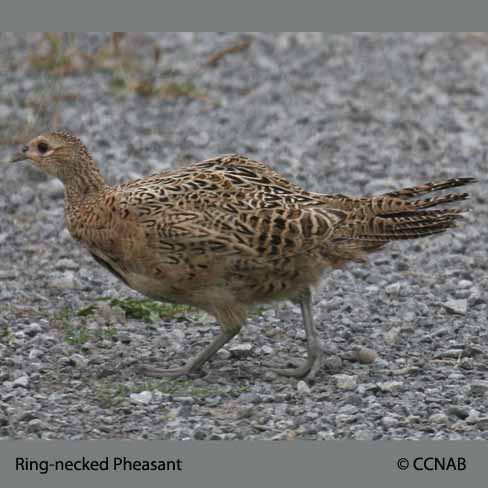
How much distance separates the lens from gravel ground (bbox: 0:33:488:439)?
276 inches

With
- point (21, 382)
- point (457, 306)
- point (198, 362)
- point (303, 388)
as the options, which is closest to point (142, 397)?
point (198, 362)

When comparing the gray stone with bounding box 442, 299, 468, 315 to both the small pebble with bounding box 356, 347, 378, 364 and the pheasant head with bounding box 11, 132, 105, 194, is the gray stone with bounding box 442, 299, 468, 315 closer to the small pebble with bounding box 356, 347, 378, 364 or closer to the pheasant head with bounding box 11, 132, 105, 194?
the small pebble with bounding box 356, 347, 378, 364

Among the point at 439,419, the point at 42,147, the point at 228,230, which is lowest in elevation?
the point at 439,419

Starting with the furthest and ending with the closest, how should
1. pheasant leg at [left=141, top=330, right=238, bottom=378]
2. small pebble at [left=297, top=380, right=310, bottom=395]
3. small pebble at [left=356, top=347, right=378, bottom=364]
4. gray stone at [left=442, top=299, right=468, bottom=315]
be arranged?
gray stone at [left=442, top=299, right=468, bottom=315] → small pebble at [left=356, top=347, right=378, bottom=364] → pheasant leg at [left=141, top=330, right=238, bottom=378] → small pebble at [left=297, top=380, right=310, bottom=395]

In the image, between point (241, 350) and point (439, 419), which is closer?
point (439, 419)

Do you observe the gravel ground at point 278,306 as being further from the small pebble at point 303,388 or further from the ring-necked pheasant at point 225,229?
the ring-necked pheasant at point 225,229

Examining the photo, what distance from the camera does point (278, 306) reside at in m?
8.80

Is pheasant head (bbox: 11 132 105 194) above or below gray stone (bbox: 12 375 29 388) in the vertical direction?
above

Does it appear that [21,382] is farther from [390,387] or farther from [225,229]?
[390,387]

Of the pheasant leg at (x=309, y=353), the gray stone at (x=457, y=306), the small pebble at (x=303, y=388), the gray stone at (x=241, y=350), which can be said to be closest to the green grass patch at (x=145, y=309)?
the gray stone at (x=241, y=350)

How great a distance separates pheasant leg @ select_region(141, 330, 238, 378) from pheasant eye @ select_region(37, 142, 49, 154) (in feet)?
5.17

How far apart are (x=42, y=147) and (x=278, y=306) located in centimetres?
209

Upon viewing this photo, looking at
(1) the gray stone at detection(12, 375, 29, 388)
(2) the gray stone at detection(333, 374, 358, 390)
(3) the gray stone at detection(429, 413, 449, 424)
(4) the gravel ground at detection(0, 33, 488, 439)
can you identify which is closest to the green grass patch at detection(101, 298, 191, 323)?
(4) the gravel ground at detection(0, 33, 488, 439)

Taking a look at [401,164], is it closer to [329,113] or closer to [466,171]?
[466,171]
